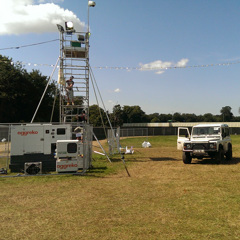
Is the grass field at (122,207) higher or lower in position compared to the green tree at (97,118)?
lower

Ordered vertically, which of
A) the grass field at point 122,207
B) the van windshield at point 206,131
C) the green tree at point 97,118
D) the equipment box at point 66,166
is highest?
the green tree at point 97,118

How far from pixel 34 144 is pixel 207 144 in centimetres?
807

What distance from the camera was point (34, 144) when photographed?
11.7 meters

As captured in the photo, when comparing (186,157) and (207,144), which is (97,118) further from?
(207,144)

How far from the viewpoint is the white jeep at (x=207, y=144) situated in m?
12.6

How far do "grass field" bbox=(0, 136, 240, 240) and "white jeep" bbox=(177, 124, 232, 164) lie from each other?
9.46 feet

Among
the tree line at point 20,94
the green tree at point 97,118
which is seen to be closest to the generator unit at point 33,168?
the tree line at point 20,94

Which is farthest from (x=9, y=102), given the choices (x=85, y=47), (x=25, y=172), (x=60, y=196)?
(x=60, y=196)

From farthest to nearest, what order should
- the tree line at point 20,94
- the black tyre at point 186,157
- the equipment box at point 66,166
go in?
1. the tree line at point 20,94
2. the black tyre at point 186,157
3. the equipment box at point 66,166

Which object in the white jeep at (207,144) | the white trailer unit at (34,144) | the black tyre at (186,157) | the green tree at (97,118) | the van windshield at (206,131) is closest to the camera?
the white trailer unit at (34,144)

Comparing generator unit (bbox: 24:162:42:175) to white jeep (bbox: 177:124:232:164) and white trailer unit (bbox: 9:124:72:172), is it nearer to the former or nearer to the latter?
white trailer unit (bbox: 9:124:72:172)

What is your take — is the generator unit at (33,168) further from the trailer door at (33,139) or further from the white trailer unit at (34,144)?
the trailer door at (33,139)

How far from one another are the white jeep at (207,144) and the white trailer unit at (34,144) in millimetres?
5935

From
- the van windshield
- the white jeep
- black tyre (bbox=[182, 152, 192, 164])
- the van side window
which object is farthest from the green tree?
the van side window
